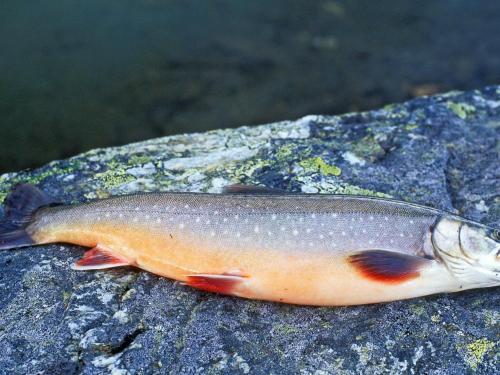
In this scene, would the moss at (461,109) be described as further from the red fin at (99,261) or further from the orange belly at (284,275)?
the red fin at (99,261)

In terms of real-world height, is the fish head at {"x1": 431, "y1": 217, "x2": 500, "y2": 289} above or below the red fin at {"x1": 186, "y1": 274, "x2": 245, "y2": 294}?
Result: above

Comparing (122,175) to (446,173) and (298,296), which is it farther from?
(446,173)

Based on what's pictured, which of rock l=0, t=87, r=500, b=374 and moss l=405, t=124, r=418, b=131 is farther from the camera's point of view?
moss l=405, t=124, r=418, b=131

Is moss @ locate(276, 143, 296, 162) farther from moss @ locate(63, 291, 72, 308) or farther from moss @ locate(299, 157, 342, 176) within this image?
moss @ locate(63, 291, 72, 308)

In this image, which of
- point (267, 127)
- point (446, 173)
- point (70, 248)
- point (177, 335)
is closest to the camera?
point (177, 335)

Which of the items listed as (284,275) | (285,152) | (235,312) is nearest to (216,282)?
(235,312)

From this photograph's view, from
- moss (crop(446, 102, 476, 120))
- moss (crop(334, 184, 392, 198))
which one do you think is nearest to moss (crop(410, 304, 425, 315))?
moss (crop(334, 184, 392, 198))

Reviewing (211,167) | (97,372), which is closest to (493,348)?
(97,372)
